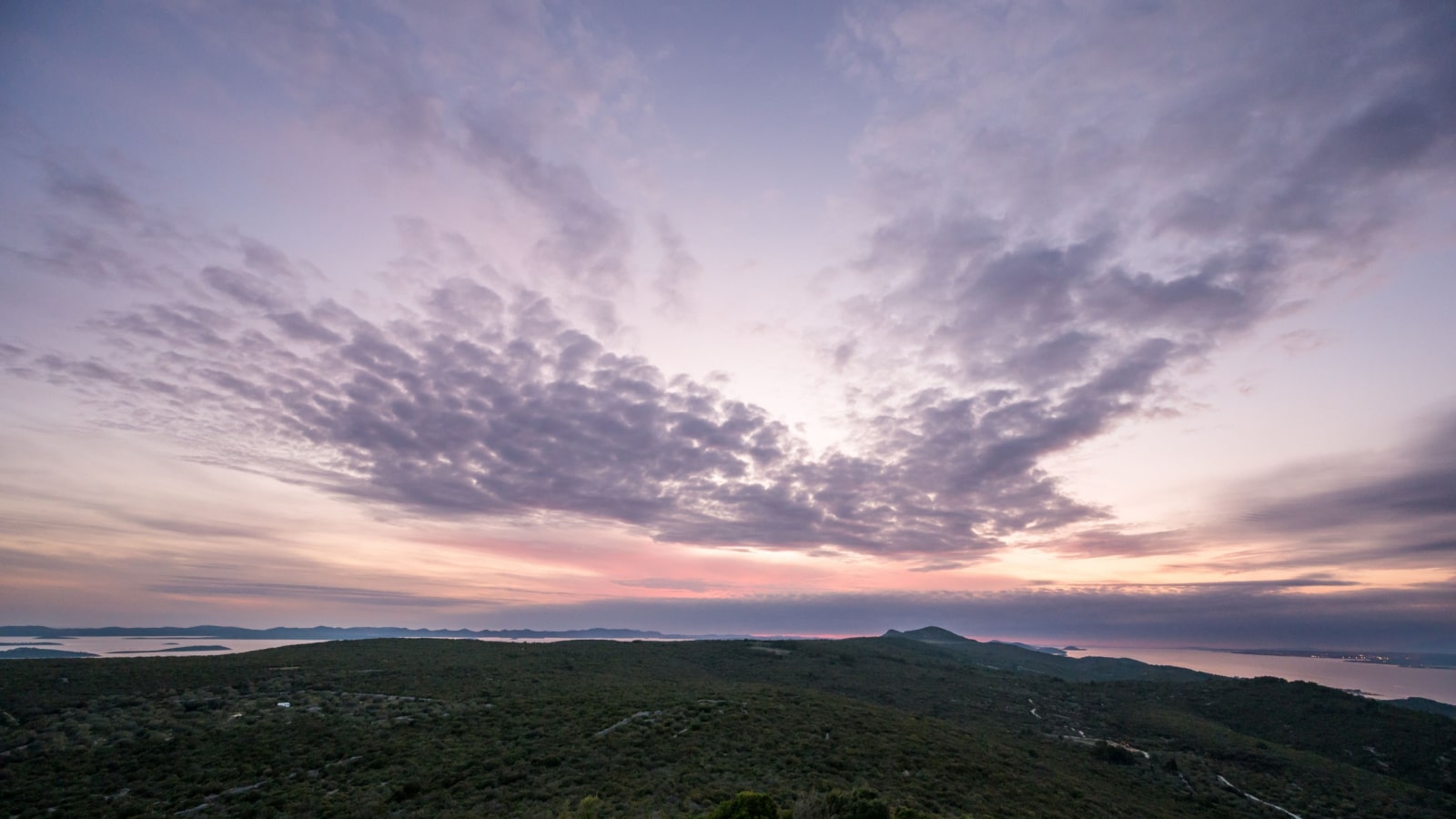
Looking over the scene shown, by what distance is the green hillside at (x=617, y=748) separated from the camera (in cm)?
2408

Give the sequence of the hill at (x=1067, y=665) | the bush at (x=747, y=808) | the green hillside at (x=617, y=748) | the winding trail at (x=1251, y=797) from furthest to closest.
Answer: the hill at (x=1067, y=665) → the winding trail at (x=1251, y=797) → the green hillside at (x=617, y=748) → the bush at (x=747, y=808)

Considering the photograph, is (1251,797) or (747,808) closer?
(747,808)

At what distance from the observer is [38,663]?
1857 inches

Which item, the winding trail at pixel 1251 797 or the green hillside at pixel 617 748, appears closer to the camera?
the green hillside at pixel 617 748

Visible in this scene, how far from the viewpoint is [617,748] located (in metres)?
29.9

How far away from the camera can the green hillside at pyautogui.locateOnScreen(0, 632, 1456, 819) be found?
2408cm

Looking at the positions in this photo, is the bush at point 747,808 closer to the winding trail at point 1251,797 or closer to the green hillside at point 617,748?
the green hillside at point 617,748

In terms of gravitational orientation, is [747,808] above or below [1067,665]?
above

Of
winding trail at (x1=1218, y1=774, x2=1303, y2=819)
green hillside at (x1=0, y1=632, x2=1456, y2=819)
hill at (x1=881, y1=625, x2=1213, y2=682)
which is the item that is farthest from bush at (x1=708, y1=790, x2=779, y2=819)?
hill at (x1=881, y1=625, x2=1213, y2=682)

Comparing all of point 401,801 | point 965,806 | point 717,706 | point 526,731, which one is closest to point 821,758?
point 965,806

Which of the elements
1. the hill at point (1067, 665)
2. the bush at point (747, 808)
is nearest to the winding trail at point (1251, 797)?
the bush at point (747, 808)

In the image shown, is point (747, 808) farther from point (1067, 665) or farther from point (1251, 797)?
point (1067, 665)

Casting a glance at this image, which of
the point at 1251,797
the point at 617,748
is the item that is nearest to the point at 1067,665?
the point at 1251,797

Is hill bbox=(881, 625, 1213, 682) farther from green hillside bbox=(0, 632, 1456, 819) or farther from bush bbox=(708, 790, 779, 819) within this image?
bush bbox=(708, 790, 779, 819)
